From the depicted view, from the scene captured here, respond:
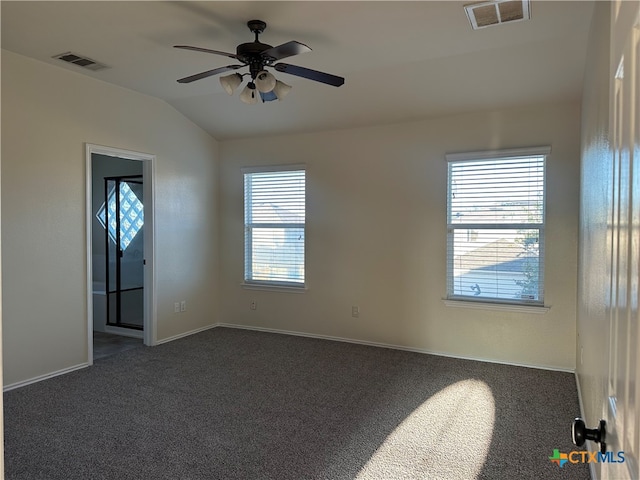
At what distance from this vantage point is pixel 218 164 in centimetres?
610

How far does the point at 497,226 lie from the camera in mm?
4508

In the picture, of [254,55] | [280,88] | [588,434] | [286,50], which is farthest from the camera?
[280,88]

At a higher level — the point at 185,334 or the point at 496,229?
the point at 496,229

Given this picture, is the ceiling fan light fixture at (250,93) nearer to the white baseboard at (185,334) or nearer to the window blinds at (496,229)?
the window blinds at (496,229)

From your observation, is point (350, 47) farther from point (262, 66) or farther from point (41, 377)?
point (41, 377)

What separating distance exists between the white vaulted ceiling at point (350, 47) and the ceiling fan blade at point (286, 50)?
0.36m

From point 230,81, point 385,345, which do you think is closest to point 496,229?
point 385,345

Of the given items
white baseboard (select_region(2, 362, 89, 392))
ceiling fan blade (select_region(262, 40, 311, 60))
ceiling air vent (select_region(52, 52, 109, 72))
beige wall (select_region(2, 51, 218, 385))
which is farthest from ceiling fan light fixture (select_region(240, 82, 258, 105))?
white baseboard (select_region(2, 362, 89, 392))


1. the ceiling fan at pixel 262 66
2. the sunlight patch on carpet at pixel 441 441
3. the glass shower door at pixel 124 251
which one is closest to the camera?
the sunlight patch on carpet at pixel 441 441

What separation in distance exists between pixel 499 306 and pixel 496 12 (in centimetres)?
276

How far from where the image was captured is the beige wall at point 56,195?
379 centimetres

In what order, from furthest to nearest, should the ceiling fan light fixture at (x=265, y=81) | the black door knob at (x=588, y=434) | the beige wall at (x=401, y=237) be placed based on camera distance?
the beige wall at (x=401, y=237) → the ceiling fan light fixture at (x=265, y=81) → the black door knob at (x=588, y=434)

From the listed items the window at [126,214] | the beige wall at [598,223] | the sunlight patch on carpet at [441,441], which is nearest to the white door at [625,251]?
the beige wall at [598,223]

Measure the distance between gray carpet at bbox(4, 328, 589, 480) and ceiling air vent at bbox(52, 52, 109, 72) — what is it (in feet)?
9.36
